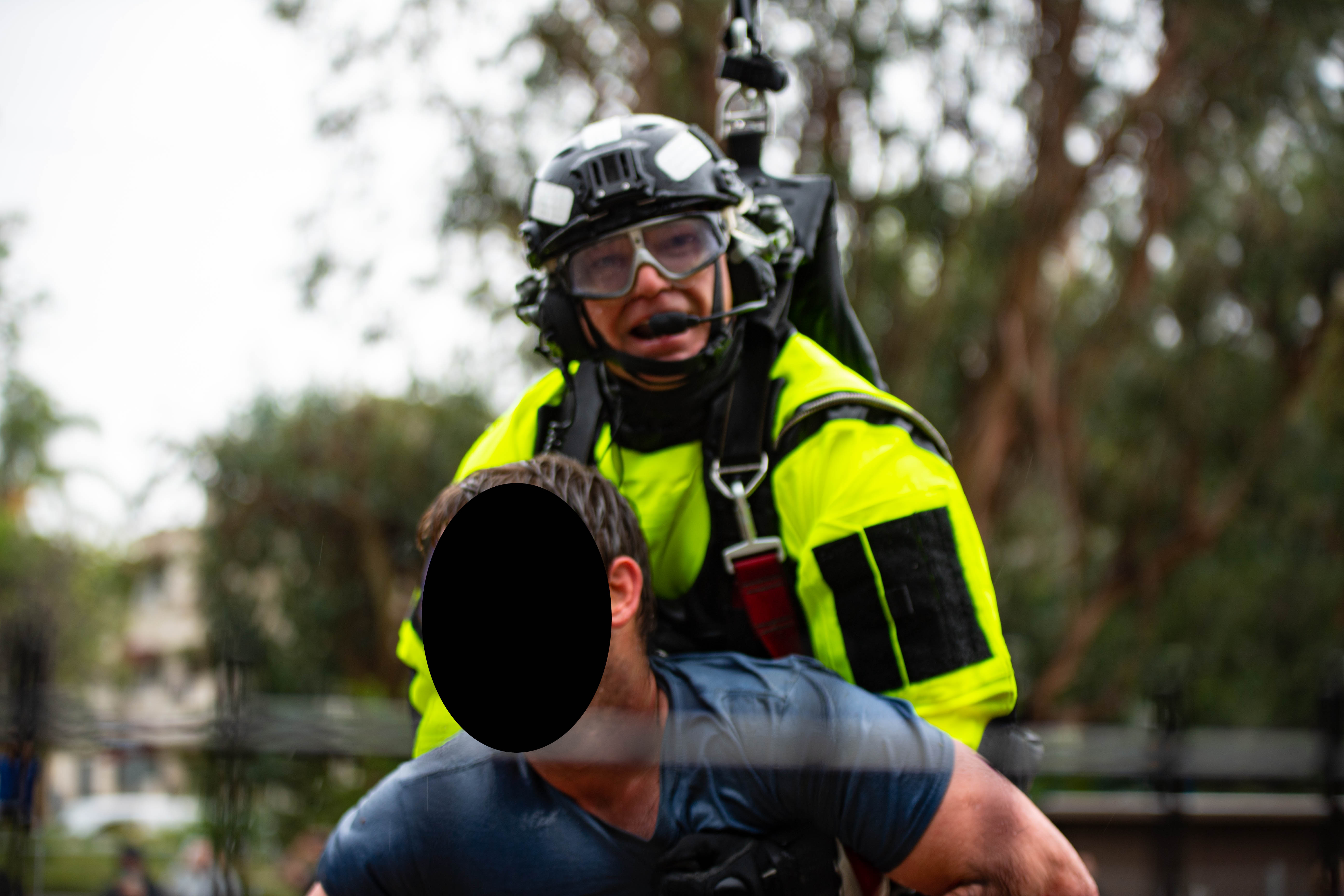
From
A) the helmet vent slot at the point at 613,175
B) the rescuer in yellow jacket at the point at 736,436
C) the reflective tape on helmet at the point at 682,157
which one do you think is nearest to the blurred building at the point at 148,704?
the rescuer in yellow jacket at the point at 736,436

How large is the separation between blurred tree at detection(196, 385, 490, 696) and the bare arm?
10.6m

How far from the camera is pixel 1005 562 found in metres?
11.4

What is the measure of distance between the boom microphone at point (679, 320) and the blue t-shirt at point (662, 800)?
24.3 inches

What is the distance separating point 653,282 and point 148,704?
1931 cm

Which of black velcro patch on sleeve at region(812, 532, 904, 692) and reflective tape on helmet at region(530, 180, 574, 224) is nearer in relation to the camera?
black velcro patch on sleeve at region(812, 532, 904, 692)

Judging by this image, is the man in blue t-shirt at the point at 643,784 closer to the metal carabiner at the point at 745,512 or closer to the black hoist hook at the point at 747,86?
the metal carabiner at the point at 745,512

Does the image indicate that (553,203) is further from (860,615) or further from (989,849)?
(989,849)

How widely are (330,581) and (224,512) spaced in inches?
53.7

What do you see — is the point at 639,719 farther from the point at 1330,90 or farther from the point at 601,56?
the point at 1330,90

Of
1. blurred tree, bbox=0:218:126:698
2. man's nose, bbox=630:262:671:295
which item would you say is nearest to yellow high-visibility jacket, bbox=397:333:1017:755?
man's nose, bbox=630:262:671:295

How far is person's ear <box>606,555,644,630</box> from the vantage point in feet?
4.93

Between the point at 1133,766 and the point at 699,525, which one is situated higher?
the point at 699,525

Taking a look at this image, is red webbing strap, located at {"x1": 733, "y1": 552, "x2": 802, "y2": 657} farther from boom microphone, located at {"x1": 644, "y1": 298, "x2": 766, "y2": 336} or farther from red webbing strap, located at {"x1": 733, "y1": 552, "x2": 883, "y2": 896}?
boom microphone, located at {"x1": 644, "y1": 298, "x2": 766, "y2": 336}

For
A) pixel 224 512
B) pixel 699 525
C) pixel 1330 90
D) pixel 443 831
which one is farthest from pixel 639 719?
pixel 224 512
